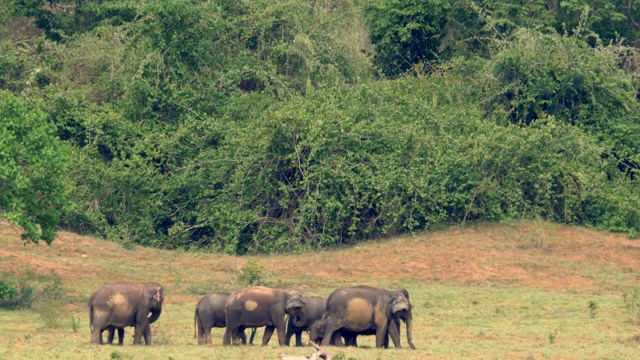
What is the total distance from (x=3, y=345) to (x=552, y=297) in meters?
11.6

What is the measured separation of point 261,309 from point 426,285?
8.71 meters

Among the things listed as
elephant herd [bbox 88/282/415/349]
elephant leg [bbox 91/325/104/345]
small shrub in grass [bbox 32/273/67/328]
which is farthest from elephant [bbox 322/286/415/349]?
small shrub in grass [bbox 32/273/67/328]

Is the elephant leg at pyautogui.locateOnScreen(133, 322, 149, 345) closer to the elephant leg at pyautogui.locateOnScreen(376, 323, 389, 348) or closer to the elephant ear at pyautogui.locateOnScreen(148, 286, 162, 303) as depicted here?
the elephant ear at pyautogui.locateOnScreen(148, 286, 162, 303)

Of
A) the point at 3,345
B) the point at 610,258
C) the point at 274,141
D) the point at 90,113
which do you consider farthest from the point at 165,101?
the point at 3,345

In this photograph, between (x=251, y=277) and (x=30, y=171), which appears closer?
(x=30, y=171)

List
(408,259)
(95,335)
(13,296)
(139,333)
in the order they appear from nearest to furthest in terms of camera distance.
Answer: (95,335) < (139,333) < (13,296) < (408,259)

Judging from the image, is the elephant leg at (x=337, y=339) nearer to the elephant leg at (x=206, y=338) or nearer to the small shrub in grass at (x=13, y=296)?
the elephant leg at (x=206, y=338)

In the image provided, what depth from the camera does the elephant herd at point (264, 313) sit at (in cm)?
1766

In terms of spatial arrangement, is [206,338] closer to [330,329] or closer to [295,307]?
[295,307]

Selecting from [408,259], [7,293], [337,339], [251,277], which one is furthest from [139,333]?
[408,259]

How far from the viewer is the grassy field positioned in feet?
59.0

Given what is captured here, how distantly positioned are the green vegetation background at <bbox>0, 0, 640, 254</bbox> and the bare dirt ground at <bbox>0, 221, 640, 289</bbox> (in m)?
0.69

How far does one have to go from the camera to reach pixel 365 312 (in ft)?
59.1

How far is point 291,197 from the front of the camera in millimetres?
30000
